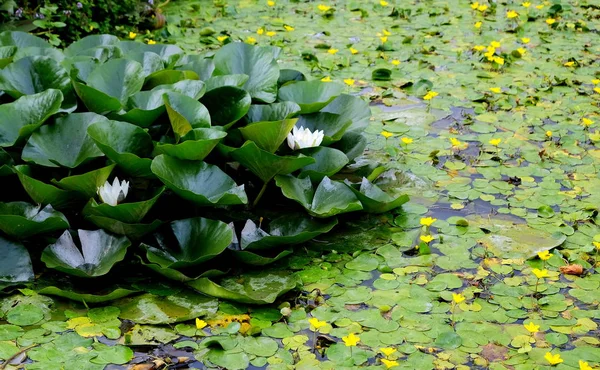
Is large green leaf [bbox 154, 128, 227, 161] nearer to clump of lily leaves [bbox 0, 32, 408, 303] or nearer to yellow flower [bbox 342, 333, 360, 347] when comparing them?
clump of lily leaves [bbox 0, 32, 408, 303]

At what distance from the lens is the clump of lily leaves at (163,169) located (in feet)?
8.49

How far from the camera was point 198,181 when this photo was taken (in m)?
2.72

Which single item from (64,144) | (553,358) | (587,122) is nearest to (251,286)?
(64,144)

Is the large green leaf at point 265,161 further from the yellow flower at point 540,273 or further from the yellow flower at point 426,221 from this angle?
the yellow flower at point 540,273

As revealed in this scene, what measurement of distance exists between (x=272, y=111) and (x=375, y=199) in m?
0.54

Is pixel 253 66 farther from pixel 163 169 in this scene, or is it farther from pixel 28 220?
pixel 28 220

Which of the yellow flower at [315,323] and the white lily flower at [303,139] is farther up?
the white lily flower at [303,139]

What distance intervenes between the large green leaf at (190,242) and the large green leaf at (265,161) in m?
0.29

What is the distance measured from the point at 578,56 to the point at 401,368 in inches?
130

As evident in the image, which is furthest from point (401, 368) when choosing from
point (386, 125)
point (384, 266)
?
point (386, 125)

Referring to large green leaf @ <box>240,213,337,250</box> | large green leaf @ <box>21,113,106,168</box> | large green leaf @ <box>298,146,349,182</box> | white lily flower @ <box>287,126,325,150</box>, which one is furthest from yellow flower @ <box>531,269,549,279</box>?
large green leaf @ <box>21,113,106,168</box>

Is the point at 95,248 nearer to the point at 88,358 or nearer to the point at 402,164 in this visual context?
the point at 88,358

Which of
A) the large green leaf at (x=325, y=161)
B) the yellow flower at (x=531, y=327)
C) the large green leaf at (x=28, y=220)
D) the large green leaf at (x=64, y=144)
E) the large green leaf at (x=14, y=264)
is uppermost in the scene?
the large green leaf at (x=64, y=144)

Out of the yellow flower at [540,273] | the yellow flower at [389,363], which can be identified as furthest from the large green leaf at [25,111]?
the yellow flower at [540,273]
